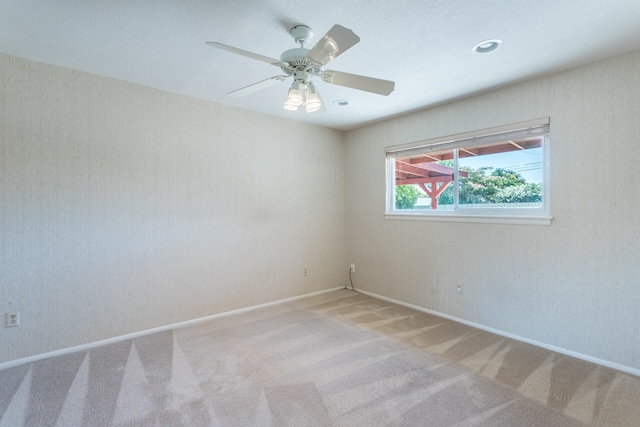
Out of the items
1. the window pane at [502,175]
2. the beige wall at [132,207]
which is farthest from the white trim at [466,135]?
the beige wall at [132,207]

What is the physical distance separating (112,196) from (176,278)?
3.29ft

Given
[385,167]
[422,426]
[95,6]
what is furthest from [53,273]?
[385,167]

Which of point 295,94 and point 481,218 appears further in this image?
point 481,218

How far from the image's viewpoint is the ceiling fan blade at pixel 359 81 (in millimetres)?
1933

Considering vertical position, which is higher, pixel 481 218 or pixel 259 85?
pixel 259 85

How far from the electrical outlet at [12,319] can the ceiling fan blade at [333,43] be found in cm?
297

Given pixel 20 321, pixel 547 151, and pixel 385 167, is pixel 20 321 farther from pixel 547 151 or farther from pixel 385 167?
pixel 547 151

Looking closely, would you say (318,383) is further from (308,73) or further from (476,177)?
(476,177)

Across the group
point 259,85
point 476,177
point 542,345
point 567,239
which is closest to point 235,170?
point 259,85

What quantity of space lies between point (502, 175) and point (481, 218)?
1.55ft

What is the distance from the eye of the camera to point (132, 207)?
9.92 feet

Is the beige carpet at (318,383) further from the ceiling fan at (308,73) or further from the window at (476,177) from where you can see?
the ceiling fan at (308,73)

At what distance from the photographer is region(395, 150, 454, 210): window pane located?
3.65m

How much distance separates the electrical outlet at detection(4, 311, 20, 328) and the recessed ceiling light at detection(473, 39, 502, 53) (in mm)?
4045
